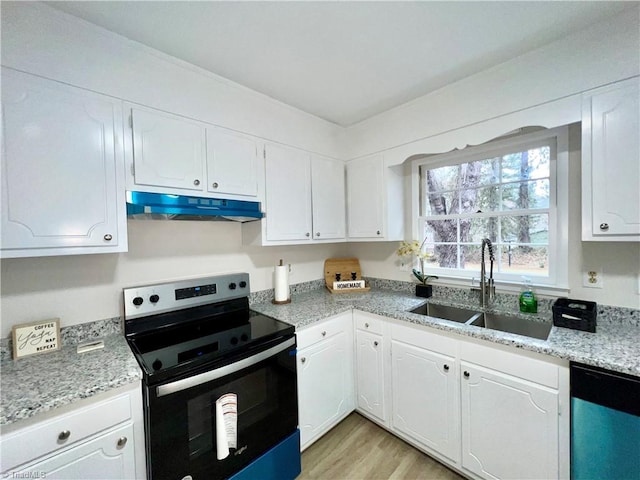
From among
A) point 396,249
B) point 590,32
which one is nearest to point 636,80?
point 590,32

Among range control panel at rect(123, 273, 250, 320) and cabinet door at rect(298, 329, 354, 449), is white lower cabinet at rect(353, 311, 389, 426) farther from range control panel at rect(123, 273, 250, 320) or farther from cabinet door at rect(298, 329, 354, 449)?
range control panel at rect(123, 273, 250, 320)

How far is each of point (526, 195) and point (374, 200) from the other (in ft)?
3.45

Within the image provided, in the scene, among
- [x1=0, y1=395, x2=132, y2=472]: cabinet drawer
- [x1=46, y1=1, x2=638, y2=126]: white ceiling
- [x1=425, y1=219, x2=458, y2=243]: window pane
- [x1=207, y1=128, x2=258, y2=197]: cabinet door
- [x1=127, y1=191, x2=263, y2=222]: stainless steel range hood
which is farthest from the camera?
[x1=425, y1=219, x2=458, y2=243]: window pane

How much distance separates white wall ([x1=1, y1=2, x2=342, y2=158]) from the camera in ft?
3.63

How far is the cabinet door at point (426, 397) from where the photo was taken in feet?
5.06

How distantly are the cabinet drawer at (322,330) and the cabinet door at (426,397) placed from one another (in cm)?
37

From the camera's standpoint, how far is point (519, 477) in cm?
132

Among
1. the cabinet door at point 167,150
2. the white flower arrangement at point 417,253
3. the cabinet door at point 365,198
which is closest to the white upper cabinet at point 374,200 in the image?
the cabinet door at point 365,198

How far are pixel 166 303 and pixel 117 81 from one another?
1.20 m

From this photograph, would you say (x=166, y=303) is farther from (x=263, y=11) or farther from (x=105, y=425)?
(x=263, y=11)

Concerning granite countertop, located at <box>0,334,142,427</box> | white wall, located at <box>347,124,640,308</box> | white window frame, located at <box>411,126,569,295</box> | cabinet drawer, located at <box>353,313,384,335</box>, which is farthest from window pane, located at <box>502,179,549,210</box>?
granite countertop, located at <box>0,334,142,427</box>

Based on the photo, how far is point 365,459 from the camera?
67.0 inches

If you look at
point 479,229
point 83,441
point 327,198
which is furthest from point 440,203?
point 83,441

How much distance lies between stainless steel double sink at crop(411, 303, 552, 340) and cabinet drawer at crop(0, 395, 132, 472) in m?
1.73
